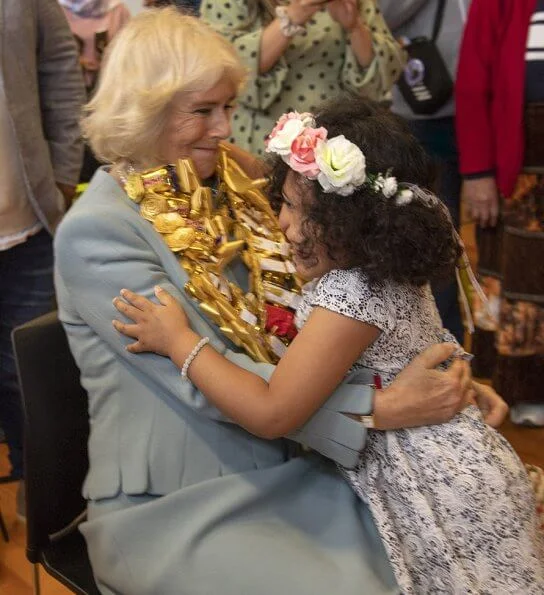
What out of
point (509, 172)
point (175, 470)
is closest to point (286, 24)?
point (509, 172)

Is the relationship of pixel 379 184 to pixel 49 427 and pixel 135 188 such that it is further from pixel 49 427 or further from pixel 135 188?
pixel 49 427

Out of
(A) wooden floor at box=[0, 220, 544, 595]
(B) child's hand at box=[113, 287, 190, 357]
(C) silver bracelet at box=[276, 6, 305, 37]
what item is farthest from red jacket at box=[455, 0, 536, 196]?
(B) child's hand at box=[113, 287, 190, 357]

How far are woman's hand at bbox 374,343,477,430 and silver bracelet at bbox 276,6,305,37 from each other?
1.06 m

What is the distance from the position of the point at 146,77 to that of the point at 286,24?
781 mm

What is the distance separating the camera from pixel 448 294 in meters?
2.77

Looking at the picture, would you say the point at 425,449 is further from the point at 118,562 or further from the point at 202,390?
the point at 118,562

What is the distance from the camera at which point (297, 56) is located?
2270 millimetres

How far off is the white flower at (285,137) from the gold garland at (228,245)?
0.19m

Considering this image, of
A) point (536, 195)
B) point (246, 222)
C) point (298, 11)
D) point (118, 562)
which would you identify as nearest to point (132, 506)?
point (118, 562)

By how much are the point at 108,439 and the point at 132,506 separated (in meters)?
0.11

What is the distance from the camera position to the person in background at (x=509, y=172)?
93.0 inches

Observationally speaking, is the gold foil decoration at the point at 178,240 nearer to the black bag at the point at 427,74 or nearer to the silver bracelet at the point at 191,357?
the silver bracelet at the point at 191,357

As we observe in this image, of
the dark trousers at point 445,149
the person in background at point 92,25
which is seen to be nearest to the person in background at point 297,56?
the dark trousers at point 445,149

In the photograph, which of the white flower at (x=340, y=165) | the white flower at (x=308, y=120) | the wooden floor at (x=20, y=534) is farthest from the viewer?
the wooden floor at (x=20, y=534)
